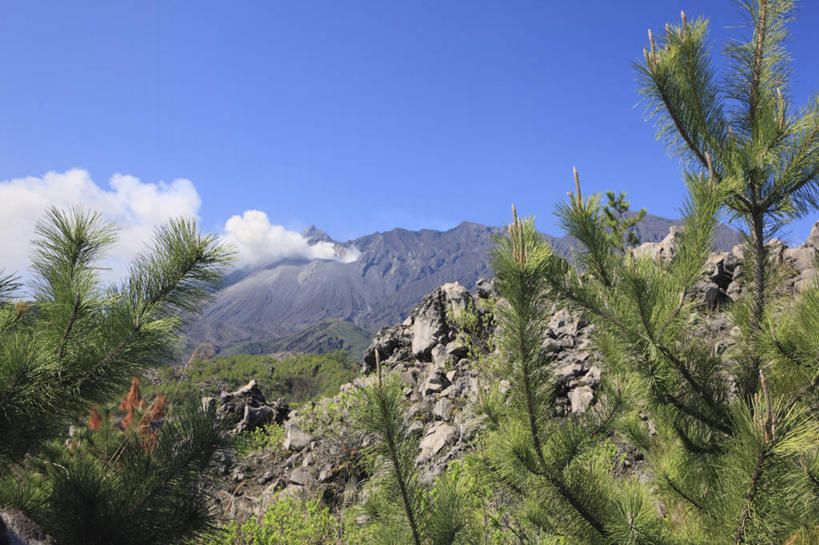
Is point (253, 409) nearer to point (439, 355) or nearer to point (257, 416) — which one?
point (257, 416)

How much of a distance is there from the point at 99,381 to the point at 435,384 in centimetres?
935

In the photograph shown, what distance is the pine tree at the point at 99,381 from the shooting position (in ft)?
7.56

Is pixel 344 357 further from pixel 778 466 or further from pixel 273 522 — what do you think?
pixel 778 466

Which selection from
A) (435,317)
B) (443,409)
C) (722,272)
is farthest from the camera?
(435,317)

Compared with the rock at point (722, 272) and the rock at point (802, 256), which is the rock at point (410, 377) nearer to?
the rock at point (722, 272)

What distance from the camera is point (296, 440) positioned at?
11008 mm

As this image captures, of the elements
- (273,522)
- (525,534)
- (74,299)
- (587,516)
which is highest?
(74,299)

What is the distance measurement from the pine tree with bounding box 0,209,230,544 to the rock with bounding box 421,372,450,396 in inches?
338

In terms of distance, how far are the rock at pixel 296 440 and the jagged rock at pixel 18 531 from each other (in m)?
9.47

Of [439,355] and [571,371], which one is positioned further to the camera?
[439,355]

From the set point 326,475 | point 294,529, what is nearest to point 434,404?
point 326,475

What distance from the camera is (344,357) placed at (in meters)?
53.9

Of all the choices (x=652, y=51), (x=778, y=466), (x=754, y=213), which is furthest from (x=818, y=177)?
(x=778, y=466)

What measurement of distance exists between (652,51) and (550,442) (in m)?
3.32
